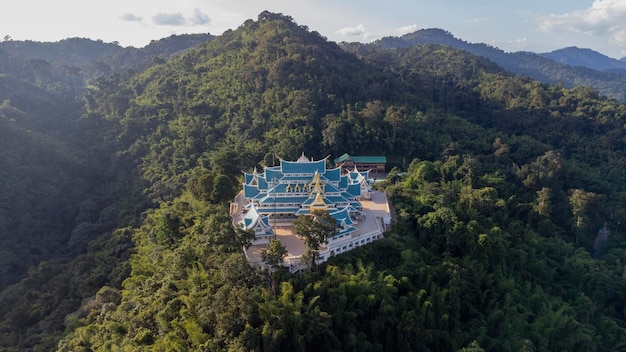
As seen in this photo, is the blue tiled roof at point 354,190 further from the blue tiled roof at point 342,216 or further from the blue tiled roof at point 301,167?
the blue tiled roof at point 342,216

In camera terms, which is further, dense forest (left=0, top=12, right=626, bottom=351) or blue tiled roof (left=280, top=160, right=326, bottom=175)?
blue tiled roof (left=280, top=160, right=326, bottom=175)

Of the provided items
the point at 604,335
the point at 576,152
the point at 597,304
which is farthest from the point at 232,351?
the point at 576,152

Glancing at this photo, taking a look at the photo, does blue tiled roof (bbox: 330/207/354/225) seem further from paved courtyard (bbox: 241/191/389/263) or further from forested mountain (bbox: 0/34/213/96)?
forested mountain (bbox: 0/34/213/96)

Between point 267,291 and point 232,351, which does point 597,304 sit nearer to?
point 267,291

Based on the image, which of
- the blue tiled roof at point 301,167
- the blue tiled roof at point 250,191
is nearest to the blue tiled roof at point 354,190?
the blue tiled roof at point 301,167

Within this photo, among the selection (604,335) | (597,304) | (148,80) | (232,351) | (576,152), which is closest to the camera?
(232,351)

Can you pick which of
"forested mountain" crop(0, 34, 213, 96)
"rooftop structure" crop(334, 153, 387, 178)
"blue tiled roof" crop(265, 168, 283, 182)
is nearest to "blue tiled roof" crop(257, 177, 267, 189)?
"blue tiled roof" crop(265, 168, 283, 182)

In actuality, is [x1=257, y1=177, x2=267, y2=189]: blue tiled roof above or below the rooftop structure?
above
